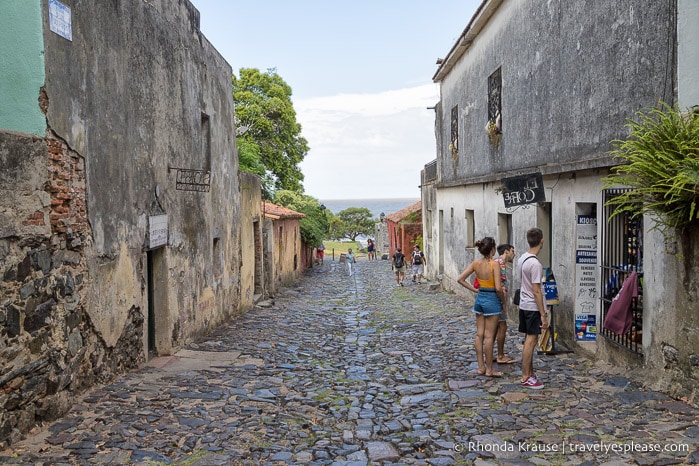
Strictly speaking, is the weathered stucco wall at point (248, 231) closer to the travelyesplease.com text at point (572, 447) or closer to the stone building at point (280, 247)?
the stone building at point (280, 247)

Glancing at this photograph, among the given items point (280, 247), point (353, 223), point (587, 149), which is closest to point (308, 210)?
point (280, 247)

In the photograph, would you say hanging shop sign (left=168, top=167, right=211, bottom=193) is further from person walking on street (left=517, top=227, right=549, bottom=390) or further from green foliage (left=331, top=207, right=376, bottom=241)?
green foliage (left=331, top=207, right=376, bottom=241)

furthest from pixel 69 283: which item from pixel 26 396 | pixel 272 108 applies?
pixel 272 108

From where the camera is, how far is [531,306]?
7.09 meters

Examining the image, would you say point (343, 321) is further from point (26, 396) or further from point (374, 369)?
point (26, 396)

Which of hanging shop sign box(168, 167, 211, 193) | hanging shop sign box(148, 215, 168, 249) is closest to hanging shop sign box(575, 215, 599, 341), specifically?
hanging shop sign box(168, 167, 211, 193)

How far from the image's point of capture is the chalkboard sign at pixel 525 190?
9.27 m

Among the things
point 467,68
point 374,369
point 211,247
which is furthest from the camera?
point 467,68

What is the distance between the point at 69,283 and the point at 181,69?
542cm

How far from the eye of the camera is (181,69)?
1071 centimetres

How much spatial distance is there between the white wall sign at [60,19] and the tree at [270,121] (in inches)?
1149

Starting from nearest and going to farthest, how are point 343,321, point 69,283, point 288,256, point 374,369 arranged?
point 69,283, point 374,369, point 343,321, point 288,256

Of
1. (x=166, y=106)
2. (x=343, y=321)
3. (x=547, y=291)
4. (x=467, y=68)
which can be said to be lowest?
(x=343, y=321)

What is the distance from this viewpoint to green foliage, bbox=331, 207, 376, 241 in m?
71.9
